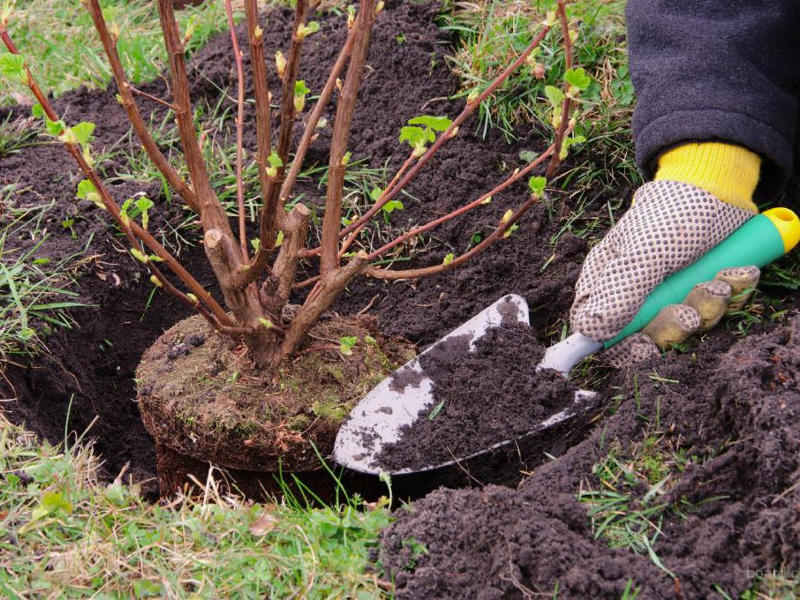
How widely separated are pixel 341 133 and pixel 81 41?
7.45ft

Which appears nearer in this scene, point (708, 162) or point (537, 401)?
point (537, 401)

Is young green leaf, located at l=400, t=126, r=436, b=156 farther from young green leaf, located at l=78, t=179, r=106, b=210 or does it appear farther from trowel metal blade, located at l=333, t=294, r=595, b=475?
trowel metal blade, located at l=333, t=294, r=595, b=475

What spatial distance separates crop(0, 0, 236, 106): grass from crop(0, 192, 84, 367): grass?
33.6 inches

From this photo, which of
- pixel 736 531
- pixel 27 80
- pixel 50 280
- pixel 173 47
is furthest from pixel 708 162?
pixel 50 280

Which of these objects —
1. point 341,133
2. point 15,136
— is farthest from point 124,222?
point 15,136

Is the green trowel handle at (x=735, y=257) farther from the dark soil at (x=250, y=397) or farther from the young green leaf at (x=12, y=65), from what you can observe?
the young green leaf at (x=12, y=65)

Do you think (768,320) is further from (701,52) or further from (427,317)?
(427,317)

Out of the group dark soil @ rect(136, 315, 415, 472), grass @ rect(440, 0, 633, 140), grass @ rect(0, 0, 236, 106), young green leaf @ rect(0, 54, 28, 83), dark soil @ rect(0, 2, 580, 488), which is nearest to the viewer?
young green leaf @ rect(0, 54, 28, 83)

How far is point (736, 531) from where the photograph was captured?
1.47 metres

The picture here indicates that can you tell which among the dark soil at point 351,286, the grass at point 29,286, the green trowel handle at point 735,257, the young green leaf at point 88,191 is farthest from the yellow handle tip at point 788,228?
the grass at point 29,286

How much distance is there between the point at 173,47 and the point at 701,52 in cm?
146

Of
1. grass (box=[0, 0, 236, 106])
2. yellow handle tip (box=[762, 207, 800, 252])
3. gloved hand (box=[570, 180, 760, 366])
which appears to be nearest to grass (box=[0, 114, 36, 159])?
grass (box=[0, 0, 236, 106])

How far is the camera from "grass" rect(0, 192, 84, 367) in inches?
85.2

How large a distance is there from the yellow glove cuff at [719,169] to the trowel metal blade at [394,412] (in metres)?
0.59
